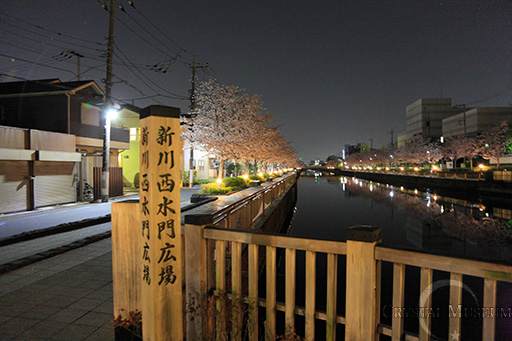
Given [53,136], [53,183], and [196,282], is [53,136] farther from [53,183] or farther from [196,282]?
[196,282]

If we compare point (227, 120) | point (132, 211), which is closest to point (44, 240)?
point (132, 211)

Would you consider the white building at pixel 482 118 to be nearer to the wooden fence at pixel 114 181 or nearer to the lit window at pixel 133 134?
the lit window at pixel 133 134

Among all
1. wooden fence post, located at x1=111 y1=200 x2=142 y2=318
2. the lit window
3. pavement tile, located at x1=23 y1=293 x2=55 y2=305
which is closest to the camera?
wooden fence post, located at x1=111 y1=200 x2=142 y2=318

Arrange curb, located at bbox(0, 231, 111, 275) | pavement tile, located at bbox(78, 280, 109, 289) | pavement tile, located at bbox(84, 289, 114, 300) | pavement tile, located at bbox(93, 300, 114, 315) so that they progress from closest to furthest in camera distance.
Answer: pavement tile, located at bbox(93, 300, 114, 315), pavement tile, located at bbox(84, 289, 114, 300), pavement tile, located at bbox(78, 280, 109, 289), curb, located at bbox(0, 231, 111, 275)

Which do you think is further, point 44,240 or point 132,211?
point 44,240

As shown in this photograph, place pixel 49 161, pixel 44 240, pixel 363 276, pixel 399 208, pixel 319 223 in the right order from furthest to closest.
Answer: pixel 399 208
pixel 319 223
pixel 49 161
pixel 44 240
pixel 363 276

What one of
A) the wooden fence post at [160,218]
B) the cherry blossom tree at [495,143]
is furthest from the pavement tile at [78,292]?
the cherry blossom tree at [495,143]

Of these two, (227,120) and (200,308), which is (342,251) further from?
(227,120)

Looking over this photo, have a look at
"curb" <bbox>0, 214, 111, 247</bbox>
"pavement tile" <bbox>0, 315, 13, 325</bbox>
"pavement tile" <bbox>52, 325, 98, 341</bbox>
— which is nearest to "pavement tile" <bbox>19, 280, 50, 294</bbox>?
"pavement tile" <bbox>0, 315, 13, 325</bbox>

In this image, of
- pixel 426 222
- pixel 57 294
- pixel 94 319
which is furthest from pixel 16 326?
pixel 426 222

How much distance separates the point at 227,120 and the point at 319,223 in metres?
10.3

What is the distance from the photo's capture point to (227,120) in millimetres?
23531

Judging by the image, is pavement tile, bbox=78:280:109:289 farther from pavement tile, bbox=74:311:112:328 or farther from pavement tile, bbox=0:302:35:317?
pavement tile, bbox=74:311:112:328

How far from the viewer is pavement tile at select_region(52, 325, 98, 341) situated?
347 cm
